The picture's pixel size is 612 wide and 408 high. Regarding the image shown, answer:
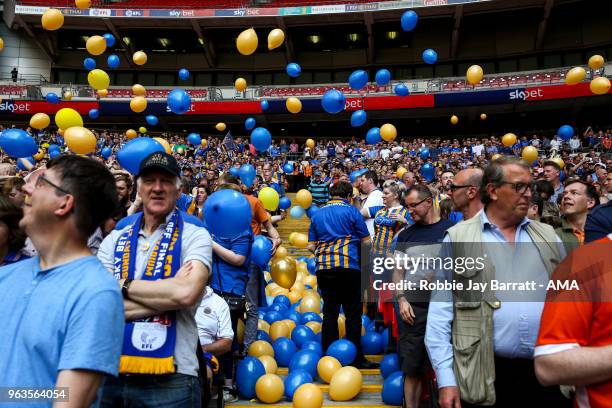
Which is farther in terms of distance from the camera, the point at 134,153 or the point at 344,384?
the point at 134,153

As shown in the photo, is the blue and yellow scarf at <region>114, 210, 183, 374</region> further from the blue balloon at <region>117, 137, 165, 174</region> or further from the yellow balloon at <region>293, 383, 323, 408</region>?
the blue balloon at <region>117, 137, 165, 174</region>

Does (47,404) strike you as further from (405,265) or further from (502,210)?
(405,265)

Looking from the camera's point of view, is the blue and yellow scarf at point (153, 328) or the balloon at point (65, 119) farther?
the balloon at point (65, 119)

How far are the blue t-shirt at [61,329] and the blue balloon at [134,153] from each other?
9.57 feet

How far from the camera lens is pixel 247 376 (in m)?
3.88

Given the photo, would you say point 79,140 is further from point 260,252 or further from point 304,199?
point 304,199

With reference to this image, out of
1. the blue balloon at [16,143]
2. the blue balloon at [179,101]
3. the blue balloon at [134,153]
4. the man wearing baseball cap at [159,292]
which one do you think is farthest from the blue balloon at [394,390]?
the blue balloon at [179,101]

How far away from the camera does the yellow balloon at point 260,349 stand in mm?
4438

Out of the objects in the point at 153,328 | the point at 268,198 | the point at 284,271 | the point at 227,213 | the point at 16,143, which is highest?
the point at 16,143

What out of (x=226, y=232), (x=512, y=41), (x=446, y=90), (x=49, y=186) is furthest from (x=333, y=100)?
(x=512, y=41)

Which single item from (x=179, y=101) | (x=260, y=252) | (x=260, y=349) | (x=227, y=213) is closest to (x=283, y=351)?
(x=260, y=349)

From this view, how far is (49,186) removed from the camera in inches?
57.7

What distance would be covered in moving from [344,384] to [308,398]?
418 millimetres

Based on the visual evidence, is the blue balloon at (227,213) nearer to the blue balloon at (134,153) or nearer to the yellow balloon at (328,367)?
the blue balloon at (134,153)
